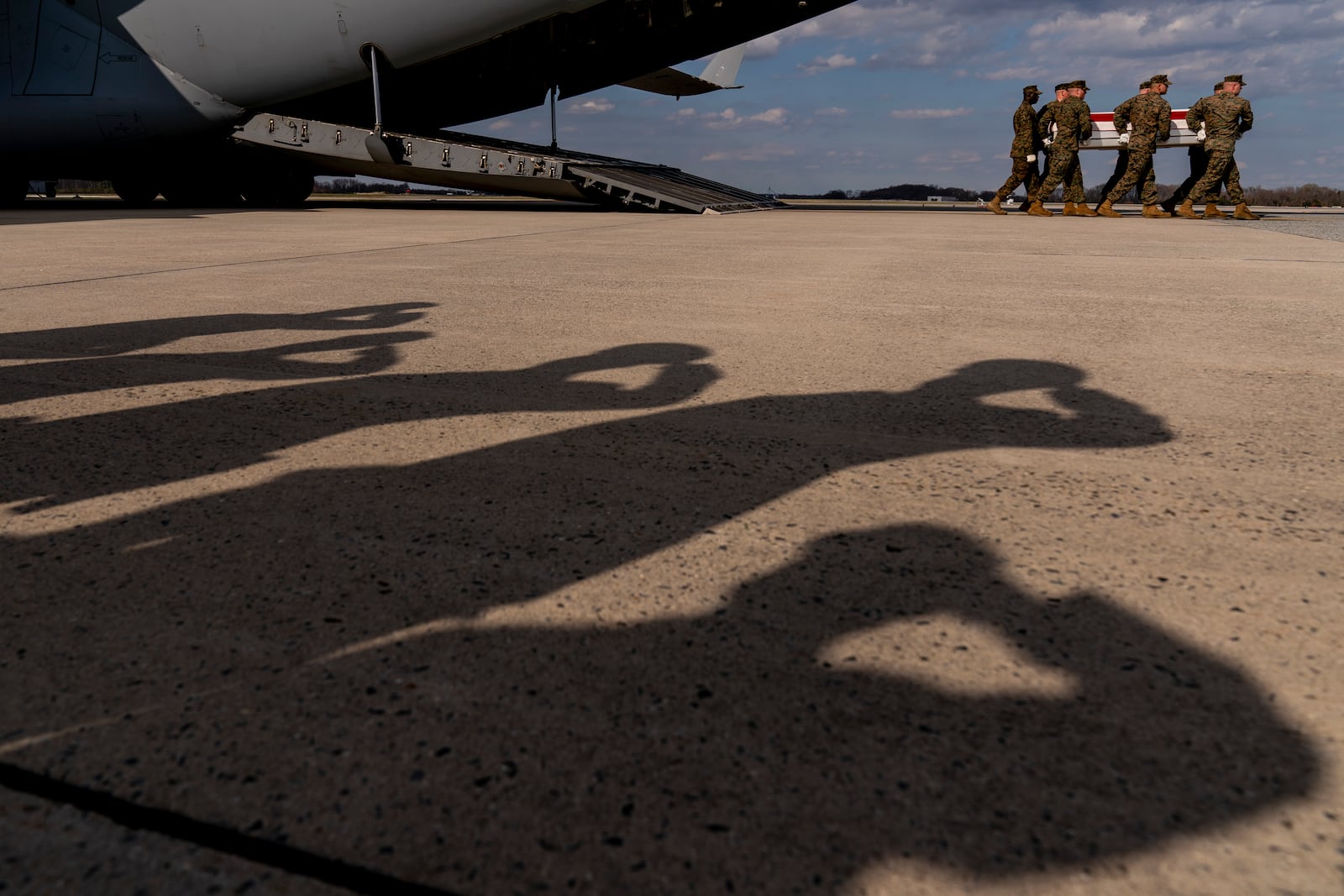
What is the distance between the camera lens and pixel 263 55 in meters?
15.4

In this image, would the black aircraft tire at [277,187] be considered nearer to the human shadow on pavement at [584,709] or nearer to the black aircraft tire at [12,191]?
the black aircraft tire at [12,191]

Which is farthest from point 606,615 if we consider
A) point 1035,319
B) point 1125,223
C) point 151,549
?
point 1125,223

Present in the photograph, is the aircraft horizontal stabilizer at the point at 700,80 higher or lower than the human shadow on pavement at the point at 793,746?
higher

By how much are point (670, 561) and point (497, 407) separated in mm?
1301

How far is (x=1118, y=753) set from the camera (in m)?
1.19

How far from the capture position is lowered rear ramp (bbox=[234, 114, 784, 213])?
52.8 ft

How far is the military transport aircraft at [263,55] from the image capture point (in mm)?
14961

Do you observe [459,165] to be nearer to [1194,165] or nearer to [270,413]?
[1194,165]

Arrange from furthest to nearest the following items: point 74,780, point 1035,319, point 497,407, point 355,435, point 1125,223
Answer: point 1125,223, point 1035,319, point 497,407, point 355,435, point 74,780

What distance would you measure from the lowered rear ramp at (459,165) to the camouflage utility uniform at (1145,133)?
23.6 ft

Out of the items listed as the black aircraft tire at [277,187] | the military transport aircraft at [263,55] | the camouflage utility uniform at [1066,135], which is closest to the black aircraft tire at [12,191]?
the military transport aircraft at [263,55]

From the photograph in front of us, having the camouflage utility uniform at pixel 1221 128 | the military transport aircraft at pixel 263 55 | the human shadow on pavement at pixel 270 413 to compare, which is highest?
the military transport aircraft at pixel 263 55

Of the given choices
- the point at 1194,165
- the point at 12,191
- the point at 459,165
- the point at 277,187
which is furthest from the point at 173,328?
the point at 12,191

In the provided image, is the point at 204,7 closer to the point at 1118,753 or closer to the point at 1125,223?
the point at 1125,223
